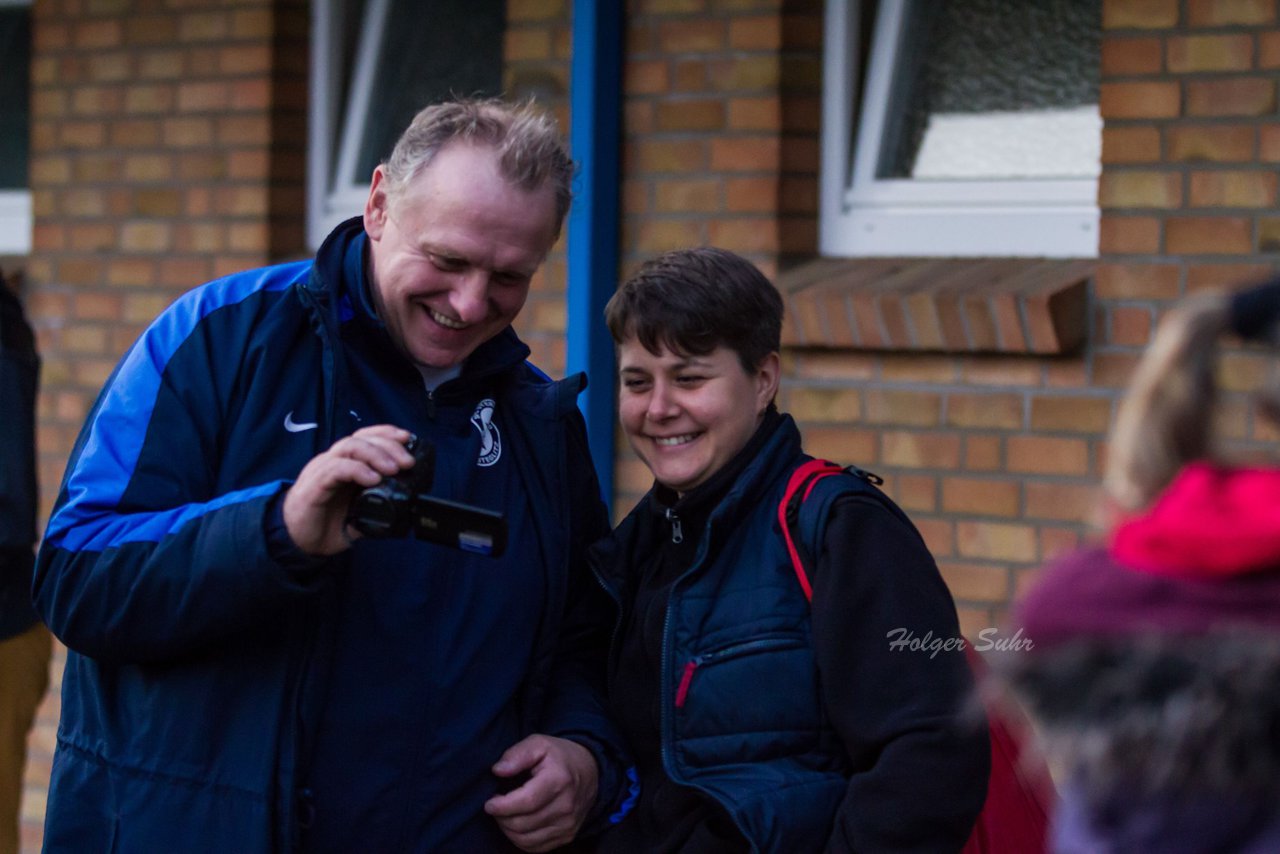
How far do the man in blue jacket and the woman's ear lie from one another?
31 cm

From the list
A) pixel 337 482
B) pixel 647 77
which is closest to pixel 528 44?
pixel 647 77

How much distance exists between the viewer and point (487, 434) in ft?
7.47

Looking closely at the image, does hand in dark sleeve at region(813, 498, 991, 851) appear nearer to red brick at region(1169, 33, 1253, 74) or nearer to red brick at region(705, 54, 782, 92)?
red brick at region(1169, 33, 1253, 74)

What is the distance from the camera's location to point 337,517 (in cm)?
189

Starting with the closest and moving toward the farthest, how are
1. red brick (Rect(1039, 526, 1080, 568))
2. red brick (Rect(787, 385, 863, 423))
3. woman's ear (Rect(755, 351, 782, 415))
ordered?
woman's ear (Rect(755, 351, 782, 415))
red brick (Rect(1039, 526, 1080, 568))
red brick (Rect(787, 385, 863, 423))

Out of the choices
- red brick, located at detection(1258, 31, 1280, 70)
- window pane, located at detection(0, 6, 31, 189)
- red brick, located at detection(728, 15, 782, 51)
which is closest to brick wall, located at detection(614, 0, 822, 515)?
red brick, located at detection(728, 15, 782, 51)

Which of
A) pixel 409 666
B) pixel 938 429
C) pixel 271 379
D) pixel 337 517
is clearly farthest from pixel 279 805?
pixel 938 429

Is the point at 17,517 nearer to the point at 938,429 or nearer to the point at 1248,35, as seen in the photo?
the point at 938,429

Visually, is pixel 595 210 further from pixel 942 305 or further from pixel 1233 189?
pixel 1233 189

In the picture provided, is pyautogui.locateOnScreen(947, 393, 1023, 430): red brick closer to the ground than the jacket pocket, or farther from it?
farther from it

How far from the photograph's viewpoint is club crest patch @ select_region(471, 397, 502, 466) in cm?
226

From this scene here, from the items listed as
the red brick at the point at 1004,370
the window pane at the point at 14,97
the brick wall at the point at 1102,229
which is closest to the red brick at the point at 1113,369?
the brick wall at the point at 1102,229

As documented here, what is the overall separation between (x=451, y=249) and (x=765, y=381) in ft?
1.67

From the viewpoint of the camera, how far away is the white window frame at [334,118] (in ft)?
15.2
